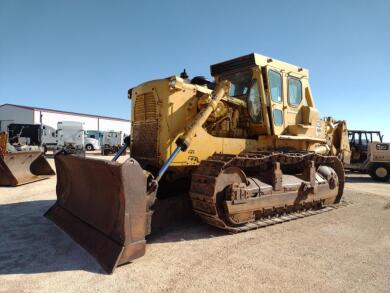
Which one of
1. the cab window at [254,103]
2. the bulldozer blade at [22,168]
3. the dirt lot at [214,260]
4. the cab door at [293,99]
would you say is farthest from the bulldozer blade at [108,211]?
the bulldozer blade at [22,168]

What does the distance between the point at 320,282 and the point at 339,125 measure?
851 cm

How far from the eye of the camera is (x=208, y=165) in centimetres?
505

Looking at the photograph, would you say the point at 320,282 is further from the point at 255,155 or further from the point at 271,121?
the point at 271,121

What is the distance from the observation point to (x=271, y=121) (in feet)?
21.4

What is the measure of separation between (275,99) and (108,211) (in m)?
4.28

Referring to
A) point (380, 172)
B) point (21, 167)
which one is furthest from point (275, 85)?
point (380, 172)

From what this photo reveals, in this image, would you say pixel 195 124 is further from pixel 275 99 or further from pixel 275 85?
pixel 275 85

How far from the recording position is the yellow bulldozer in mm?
4102

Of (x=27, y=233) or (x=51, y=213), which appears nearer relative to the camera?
(x=27, y=233)

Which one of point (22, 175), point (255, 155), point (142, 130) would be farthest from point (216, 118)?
point (22, 175)

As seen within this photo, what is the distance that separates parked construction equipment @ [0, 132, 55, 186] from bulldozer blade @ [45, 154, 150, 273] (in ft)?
17.9

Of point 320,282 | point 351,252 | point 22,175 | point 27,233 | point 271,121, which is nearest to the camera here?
point 320,282

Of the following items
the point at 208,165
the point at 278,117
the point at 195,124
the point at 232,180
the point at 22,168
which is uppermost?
the point at 278,117

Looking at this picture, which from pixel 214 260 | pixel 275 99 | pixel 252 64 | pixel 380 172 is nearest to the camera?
pixel 214 260
